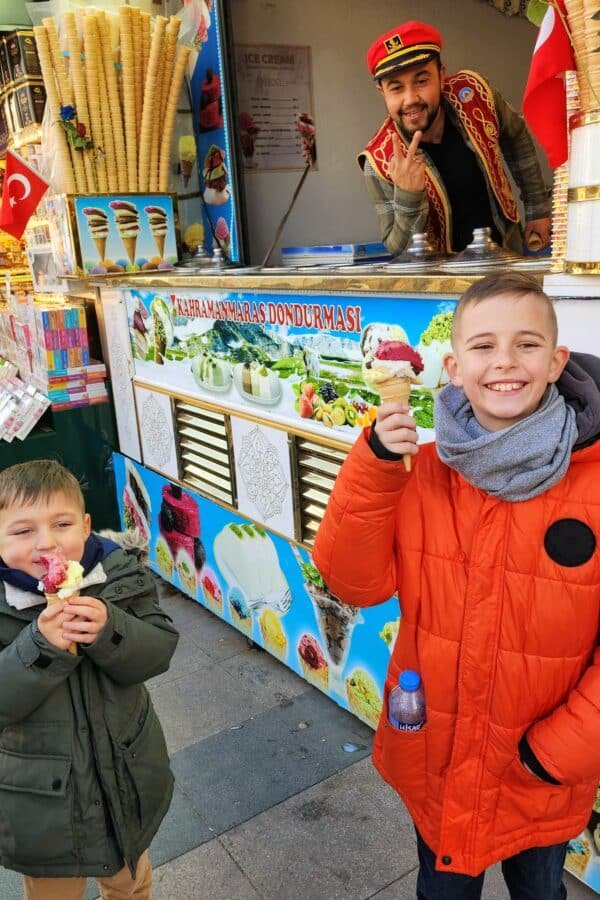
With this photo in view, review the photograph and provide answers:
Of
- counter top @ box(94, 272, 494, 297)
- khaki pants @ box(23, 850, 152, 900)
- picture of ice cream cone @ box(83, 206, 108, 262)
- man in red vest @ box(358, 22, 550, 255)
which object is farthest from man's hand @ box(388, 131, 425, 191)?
khaki pants @ box(23, 850, 152, 900)

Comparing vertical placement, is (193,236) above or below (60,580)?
above

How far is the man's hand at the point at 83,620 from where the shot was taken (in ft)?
5.31

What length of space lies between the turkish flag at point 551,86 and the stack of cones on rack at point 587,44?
0.09 feet

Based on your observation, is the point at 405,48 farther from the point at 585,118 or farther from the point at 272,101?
the point at 272,101

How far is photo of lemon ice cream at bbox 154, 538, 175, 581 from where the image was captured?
14.3ft

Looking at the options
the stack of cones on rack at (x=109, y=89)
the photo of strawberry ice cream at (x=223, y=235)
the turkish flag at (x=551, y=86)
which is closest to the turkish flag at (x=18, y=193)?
the stack of cones on rack at (x=109, y=89)

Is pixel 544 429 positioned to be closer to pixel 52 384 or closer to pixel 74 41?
pixel 52 384

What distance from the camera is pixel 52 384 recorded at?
177 inches

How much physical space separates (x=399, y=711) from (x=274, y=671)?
6.56ft

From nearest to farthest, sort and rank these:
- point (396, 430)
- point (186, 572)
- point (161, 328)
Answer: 1. point (396, 430)
2. point (161, 328)
3. point (186, 572)

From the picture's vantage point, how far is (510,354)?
Result: 57.1 inches

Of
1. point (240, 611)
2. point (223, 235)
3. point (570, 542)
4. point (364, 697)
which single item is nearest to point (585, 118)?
point (570, 542)

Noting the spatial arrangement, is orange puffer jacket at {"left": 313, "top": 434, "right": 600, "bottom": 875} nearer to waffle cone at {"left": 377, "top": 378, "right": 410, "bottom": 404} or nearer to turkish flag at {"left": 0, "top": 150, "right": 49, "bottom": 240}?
waffle cone at {"left": 377, "top": 378, "right": 410, "bottom": 404}

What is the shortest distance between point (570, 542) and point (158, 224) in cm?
380
